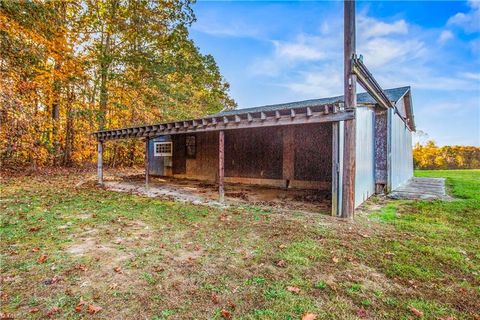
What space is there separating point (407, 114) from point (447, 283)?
12461 millimetres

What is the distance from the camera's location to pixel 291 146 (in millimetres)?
9672

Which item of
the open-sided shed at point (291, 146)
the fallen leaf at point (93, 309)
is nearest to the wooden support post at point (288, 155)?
the open-sided shed at point (291, 146)

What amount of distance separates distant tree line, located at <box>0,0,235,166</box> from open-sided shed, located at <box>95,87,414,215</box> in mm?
4551

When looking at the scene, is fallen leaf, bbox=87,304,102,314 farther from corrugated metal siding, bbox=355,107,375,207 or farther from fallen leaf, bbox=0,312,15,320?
corrugated metal siding, bbox=355,107,375,207

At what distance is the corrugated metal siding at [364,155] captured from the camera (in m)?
6.51

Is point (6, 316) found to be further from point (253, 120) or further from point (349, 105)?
point (349, 105)

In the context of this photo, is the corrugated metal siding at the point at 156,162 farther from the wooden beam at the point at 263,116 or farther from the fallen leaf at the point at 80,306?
the fallen leaf at the point at 80,306

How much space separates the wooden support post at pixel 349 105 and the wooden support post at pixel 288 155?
4.49 m

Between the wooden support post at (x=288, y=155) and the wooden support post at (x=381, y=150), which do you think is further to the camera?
the wooden support post at (x=288, y=155)

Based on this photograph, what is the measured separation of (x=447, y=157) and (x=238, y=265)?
2472 centimetres

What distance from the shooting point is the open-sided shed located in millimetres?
5641

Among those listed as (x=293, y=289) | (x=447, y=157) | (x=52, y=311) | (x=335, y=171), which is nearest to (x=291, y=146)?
(x=335, y=171)

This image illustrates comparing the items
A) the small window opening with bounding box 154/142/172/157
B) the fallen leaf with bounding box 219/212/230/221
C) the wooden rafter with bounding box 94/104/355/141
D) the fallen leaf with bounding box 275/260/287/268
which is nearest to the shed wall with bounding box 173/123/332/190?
the small window opening with bounding box 154/142/172/157

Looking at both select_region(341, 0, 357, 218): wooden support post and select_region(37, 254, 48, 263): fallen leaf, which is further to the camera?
select_region(341, 0, 357, 218): wooden support post
